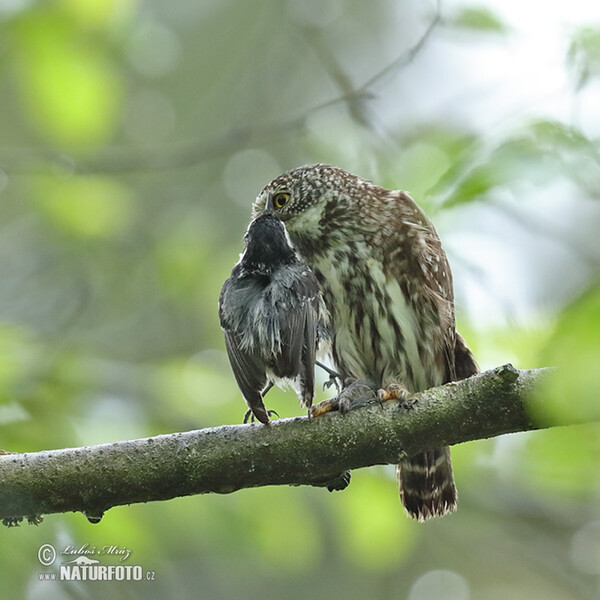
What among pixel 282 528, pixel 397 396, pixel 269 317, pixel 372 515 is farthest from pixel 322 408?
pixel 372 515

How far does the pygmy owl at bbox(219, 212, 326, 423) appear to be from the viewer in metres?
3.17

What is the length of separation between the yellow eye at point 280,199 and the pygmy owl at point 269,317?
27.2 inches

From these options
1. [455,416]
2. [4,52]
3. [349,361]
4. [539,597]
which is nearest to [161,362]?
[349,361]

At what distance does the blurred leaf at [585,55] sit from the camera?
2.67 meters

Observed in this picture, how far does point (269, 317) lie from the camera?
3.19 metres

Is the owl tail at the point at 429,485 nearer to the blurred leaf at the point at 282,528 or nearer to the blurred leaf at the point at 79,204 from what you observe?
the blurred leaf at the point at 282,528

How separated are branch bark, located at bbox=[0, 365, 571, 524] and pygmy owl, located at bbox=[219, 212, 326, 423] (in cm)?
16

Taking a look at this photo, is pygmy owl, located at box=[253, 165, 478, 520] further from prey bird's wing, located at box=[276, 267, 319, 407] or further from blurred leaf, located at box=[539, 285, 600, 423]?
blurred leaf, located at box=[539, 285, 600, 423]

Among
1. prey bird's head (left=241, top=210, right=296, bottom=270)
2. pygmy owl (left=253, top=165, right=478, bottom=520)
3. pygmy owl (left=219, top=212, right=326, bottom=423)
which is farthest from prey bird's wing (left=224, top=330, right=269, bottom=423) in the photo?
pygmy owl (left=253, top=165, right=478, bottom=520)

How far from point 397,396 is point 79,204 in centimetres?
293

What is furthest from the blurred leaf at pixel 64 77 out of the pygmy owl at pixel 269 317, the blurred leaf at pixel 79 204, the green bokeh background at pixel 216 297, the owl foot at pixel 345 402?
the owl foot at pixel 345 402

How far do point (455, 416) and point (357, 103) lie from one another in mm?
2488

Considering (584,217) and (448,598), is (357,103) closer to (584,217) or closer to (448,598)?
(584,217)

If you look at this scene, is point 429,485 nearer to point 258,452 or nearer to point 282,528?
point 282,528
